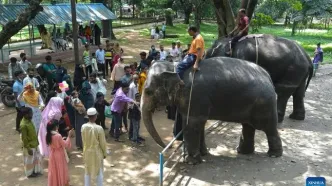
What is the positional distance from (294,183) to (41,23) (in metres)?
14.2

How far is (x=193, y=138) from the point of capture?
7.48 metres

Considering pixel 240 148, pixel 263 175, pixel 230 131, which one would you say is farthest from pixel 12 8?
pixel 263 175

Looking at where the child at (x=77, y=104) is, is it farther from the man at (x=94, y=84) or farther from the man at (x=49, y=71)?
the man at (x=49, y=71)

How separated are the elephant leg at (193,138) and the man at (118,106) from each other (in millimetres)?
1560

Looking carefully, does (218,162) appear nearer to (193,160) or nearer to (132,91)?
(193,160)

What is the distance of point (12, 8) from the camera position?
1661 centimetres

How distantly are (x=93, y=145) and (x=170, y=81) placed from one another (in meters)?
2.21

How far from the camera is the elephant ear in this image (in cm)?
735

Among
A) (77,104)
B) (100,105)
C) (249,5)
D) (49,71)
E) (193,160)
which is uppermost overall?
(249,5)

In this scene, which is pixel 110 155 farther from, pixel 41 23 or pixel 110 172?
pixel 41 23

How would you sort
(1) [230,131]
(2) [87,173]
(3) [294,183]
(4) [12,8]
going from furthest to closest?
(4) [12,8] → (1) [230,131] → (3) [294,183] → (2) [87,173]

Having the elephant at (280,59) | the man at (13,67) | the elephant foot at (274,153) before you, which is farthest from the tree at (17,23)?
the elephant foot at (274,153)

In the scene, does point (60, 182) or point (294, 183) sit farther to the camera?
point (294, 183)

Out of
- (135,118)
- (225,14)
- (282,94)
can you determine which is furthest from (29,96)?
(225,14)
